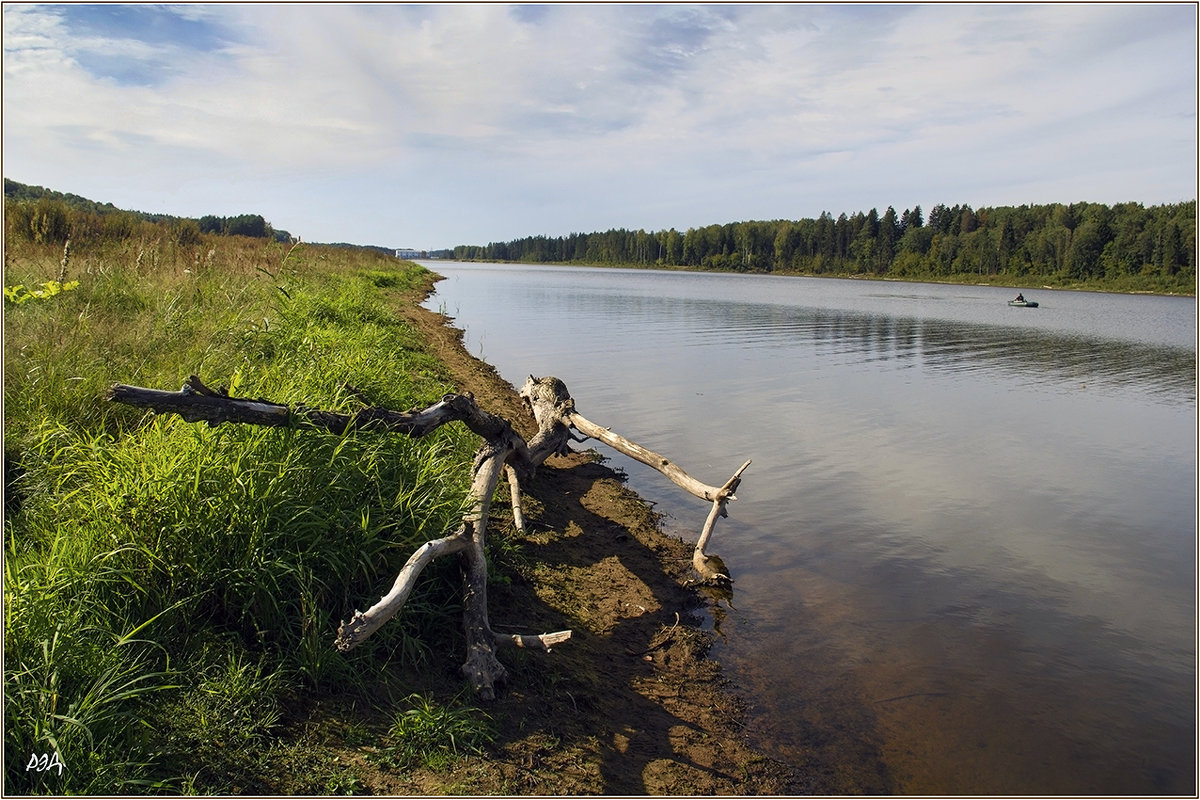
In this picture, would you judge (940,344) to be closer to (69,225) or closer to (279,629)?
(69,225)

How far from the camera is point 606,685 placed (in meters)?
4.59

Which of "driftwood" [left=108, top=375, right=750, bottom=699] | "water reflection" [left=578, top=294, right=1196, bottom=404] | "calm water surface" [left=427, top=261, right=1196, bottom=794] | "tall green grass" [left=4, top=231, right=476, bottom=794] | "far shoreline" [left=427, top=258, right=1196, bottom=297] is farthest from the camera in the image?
"far shoreline" [left=427, top=258, right=1196, bottom=297]

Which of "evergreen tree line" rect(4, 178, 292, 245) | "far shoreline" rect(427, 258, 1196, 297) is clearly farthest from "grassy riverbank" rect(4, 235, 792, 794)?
"far shoreline" rect(427, 258, 1196, 297)

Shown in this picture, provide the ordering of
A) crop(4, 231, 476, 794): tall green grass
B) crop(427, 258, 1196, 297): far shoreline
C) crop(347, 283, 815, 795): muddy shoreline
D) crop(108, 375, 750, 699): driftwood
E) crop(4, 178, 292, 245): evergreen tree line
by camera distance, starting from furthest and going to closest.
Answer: crop(427, 258, 1196, 297): far shoreline → crop(4, 178, 292, 245): evergreen tree line → crop(108, 375, 750, 699): driftwood → crop(347, 283, 815, 795): muddy shoreline → crop(4, 231, 476, 794): tall green grass

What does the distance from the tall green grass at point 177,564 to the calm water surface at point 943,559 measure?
262 centimetres

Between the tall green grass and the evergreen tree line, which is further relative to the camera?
the evergreen tree line

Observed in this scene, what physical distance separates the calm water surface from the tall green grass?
2619 millimetres

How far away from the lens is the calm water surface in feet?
15.0

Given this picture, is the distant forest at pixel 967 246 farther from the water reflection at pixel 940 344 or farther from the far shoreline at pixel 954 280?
the water reflection at pixel 940 344

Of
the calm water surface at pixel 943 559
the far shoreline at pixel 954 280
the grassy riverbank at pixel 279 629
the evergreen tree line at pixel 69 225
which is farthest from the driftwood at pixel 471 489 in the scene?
the far shoreline at pixel 954 280

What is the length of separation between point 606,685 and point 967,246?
4896 inches

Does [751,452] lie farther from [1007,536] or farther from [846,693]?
[846,693]

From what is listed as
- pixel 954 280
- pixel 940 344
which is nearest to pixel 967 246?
pixel 954 280

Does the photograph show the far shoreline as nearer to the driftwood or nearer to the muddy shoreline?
the muddy shoreline
